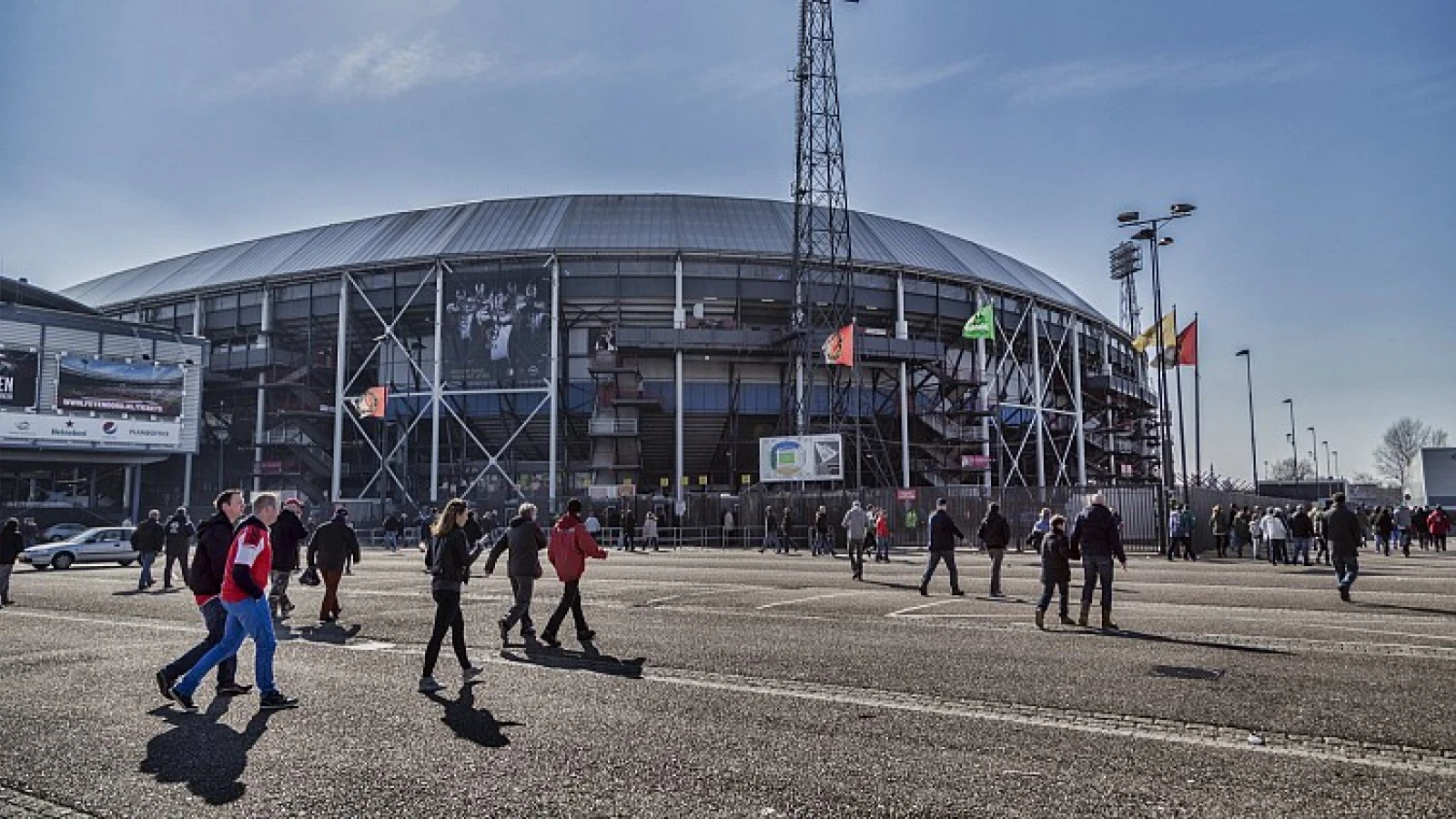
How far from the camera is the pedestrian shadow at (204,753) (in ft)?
17.6

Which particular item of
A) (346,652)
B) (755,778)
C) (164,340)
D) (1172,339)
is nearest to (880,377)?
(1172,339)

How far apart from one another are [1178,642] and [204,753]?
9.02 meters

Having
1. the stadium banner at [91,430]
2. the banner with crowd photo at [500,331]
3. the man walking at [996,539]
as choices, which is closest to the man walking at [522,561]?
the man walking at [996,539]

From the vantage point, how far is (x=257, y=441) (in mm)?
56031

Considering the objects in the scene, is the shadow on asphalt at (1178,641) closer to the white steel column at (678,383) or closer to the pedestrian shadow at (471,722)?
the pedestrian shadow at (471,722)

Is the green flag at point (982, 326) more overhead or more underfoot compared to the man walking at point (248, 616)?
more overhead

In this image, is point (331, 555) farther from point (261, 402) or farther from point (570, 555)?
point (261, 402)

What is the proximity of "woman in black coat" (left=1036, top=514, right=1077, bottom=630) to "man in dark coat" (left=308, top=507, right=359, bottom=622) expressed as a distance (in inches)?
345

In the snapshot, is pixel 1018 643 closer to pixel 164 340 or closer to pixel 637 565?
pixel 637 565

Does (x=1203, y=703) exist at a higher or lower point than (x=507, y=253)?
lower

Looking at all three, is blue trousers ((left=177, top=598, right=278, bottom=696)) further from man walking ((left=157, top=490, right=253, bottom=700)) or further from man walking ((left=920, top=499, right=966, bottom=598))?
man walking ((left=920, top=499, right=966, bottom=598))

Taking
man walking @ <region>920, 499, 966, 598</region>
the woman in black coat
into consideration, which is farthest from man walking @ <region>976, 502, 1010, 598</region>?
the woman in black coat

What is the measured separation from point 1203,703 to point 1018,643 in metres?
3.17

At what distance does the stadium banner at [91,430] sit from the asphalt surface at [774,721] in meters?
42.0
